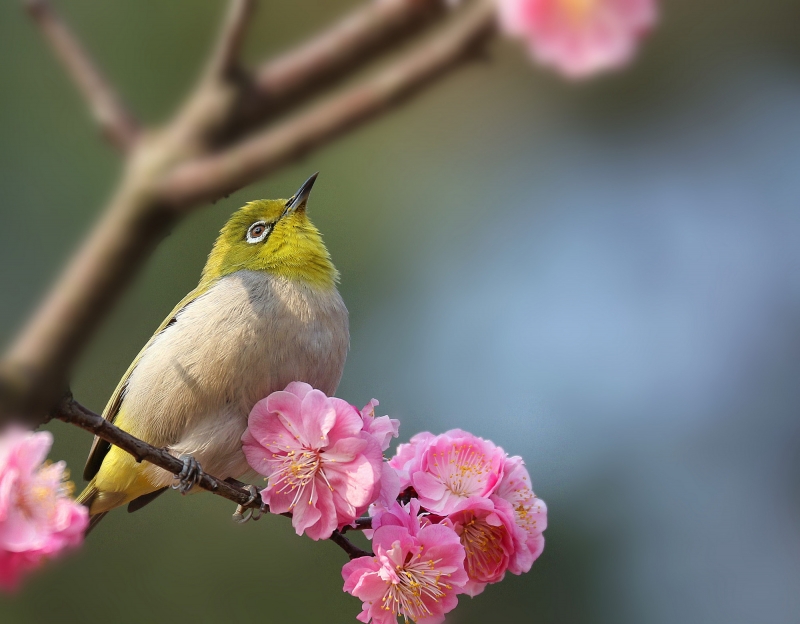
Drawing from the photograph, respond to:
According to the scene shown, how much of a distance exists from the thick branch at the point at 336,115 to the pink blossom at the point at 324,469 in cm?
150

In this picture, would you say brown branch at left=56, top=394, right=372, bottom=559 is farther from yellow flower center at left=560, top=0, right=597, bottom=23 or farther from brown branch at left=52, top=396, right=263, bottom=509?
yellow flower center at left=560, top=0, right=597, bottom=23

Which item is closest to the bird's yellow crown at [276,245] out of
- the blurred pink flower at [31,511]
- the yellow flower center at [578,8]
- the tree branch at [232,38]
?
the blurred pink flower at [31,511]

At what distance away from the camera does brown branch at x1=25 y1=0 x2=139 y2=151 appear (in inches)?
29.2

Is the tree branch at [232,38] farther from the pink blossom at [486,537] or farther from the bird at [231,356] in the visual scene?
the bird at [231,356]

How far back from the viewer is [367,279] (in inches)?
323

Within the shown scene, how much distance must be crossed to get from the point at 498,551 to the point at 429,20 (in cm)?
184

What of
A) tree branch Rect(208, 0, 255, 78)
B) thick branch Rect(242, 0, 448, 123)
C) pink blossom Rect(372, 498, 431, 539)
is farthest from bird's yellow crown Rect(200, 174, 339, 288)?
thick branch Rect(242, 0, 448, 123)

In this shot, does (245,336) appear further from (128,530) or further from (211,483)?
(128,530)

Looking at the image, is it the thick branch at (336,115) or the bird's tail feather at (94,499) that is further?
the bird's tail feather at (94,499)

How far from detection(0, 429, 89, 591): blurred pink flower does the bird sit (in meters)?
0.75

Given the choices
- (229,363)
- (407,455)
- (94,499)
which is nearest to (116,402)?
(94,499)

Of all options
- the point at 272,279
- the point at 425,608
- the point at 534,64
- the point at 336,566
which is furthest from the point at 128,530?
the point at 534,64

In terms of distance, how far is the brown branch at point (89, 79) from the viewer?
2.44 feet

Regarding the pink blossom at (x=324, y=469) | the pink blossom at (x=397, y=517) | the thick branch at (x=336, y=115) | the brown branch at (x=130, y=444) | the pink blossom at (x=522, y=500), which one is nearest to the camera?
the thick branch at (x=336, y=115)
